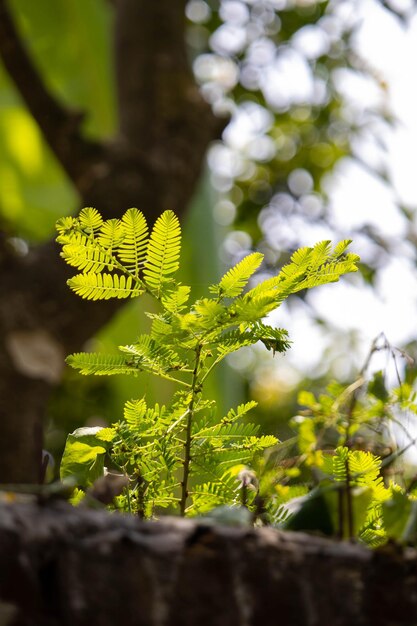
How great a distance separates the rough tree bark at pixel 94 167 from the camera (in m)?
1.90

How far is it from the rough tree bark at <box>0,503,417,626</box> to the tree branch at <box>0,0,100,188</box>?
193 cm

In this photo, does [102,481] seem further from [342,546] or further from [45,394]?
[45,394]

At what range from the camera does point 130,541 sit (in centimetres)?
27

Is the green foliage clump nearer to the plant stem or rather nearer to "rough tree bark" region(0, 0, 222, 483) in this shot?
the plant stem

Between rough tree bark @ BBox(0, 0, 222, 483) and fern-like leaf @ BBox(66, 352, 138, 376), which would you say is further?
rough tree bark @ BBox(0, 0, 222, 483)

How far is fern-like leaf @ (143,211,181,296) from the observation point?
1.26ft

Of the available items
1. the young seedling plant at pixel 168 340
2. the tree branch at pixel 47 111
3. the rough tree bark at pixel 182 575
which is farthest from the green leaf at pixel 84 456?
the tree branch at pixel 47 111

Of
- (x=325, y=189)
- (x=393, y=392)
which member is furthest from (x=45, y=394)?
(x=325, y=189)

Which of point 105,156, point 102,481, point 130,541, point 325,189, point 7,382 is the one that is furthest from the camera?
point 325,189

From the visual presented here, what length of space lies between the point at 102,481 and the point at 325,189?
3.24m

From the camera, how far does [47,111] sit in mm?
2162

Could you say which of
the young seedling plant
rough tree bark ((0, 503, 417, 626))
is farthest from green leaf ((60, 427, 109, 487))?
rough tree bark ((0, 503, 417, 626))

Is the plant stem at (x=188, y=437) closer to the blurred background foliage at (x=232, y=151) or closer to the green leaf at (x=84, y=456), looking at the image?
the green leaf at (x=84, y=456)

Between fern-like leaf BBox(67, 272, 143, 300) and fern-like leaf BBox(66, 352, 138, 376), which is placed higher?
fern-like leaf BBox(67, 272, 143, 300)
